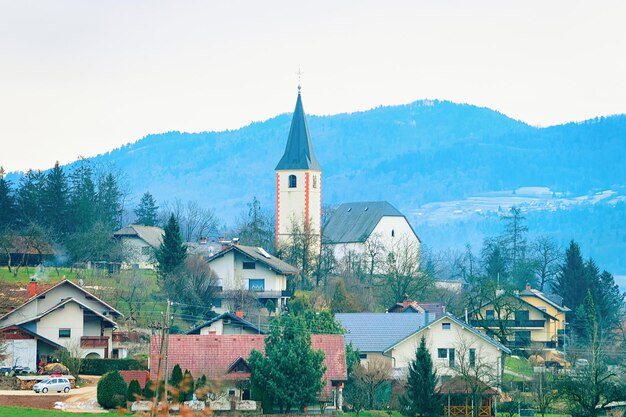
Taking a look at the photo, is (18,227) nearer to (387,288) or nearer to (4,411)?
(387,288)

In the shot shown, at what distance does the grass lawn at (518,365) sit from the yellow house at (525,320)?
98 centimetres

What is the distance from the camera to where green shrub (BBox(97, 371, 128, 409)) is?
47375 millimetres

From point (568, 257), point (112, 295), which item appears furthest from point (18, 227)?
point (568, 257)

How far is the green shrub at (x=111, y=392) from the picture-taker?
155 feet

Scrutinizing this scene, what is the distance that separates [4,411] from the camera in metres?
43.3

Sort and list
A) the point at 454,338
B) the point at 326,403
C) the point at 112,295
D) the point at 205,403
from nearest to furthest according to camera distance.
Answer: the point at 205,403
the point at 326,403
the point at 454,338
the point at 112,295

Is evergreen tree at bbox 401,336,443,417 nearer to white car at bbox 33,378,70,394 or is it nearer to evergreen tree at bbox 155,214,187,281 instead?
white car at bbox 33,378,70,394

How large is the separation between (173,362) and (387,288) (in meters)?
32.1

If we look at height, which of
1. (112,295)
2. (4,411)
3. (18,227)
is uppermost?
(18,227)

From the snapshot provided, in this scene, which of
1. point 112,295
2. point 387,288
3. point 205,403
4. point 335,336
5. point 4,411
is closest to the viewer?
point 4,411

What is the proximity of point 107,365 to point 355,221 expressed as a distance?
53415 millimetres

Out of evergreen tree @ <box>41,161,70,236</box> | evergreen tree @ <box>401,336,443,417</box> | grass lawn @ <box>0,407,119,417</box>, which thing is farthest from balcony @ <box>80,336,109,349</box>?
evergreen tree @ <box>41,161,70,236</box>

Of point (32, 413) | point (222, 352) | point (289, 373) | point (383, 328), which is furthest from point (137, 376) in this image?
point (383, 328)

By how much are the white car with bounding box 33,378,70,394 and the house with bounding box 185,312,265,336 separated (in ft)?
30.0
